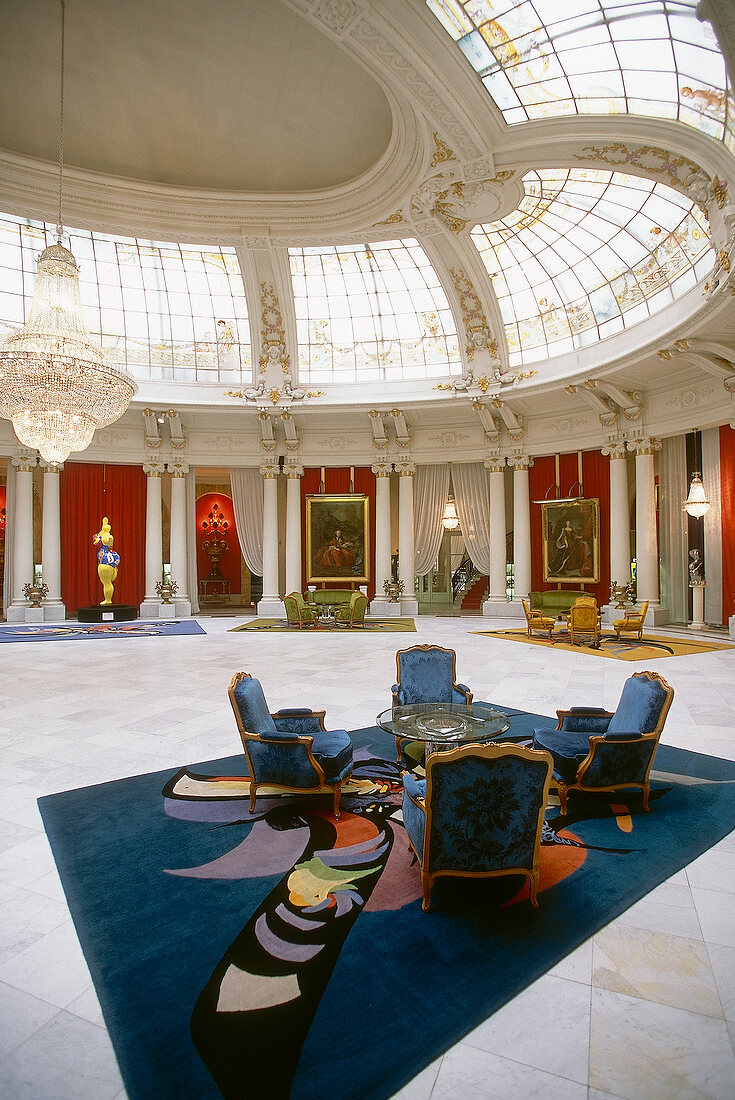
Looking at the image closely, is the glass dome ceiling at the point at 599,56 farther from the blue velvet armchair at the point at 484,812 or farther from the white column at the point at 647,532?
the blue velvet armchair at the point at 484,812

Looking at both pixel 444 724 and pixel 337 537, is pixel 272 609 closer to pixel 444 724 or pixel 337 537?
pixel 337 537

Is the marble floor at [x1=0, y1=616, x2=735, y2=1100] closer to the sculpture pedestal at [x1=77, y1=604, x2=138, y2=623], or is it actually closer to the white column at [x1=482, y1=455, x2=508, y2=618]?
the sculpture pedestal at [x1=77, y1=604, x2=138, y2=623]

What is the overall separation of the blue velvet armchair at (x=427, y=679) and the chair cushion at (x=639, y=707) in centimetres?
153

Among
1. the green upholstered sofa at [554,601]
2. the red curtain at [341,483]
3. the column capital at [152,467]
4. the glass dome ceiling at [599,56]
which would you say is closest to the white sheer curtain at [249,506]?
the red curtain at [341,483]

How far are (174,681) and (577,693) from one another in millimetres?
5668

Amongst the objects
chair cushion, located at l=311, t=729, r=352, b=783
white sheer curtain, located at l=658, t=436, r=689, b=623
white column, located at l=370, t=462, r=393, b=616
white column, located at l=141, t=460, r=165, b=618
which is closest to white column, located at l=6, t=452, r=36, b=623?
white column, located at l=141, t=460, r=165, b=618

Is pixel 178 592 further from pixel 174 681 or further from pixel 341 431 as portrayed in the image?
pixel 174 681

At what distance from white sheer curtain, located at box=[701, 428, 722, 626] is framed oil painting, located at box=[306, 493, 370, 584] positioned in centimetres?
1008

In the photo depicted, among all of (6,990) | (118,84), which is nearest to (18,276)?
(118,84)

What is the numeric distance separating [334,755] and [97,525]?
17.8 m

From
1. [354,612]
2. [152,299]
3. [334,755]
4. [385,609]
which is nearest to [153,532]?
[152,299]

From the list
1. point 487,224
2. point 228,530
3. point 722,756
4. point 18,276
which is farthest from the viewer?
point 228,530

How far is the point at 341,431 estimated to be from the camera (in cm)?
2078

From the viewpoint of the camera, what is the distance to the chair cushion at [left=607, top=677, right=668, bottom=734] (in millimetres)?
4617
